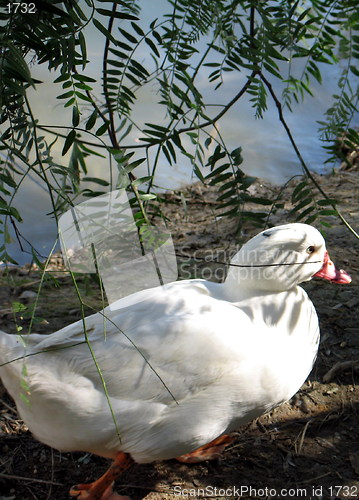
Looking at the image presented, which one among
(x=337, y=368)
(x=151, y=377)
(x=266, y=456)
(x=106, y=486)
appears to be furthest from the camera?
(x=337, y=368)

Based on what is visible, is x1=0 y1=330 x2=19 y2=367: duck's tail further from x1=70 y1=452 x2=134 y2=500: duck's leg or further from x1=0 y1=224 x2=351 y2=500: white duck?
x1=70 y1=452 x2=134 y2=500: duck's leg

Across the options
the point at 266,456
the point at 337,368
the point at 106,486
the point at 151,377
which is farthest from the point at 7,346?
the point at 337,368

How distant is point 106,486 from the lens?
1476mm

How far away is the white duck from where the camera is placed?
4.29 ft

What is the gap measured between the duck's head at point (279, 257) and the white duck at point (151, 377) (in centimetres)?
13

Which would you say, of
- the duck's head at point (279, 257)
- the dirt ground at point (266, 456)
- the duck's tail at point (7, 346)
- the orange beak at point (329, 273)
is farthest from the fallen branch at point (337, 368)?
the duck's tail at point (7, 346)

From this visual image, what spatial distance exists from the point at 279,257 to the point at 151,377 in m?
0.53

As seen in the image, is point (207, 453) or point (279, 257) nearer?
point (279, 257)

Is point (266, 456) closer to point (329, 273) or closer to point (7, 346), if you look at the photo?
point (329, 273)

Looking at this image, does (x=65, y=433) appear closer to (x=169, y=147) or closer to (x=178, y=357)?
(x=178, y=357)

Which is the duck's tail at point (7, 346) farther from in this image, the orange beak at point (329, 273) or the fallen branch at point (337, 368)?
the fallen branch at point (337, 368)

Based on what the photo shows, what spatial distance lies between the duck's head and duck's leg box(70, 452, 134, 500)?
626 mm

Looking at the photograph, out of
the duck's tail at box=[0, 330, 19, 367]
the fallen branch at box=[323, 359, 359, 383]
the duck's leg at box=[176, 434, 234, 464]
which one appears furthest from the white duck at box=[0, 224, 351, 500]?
the fallen branch at box=[323, 359, 359, 383]

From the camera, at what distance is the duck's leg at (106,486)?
1423 millimetres
